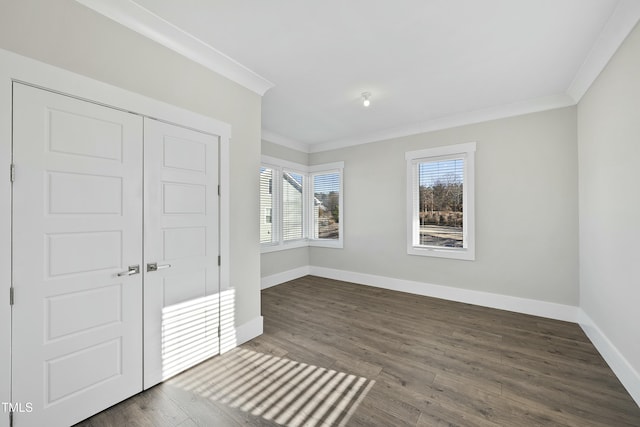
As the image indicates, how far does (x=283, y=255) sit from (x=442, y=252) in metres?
2.91

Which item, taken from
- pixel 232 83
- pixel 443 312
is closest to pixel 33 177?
pixel 232 83

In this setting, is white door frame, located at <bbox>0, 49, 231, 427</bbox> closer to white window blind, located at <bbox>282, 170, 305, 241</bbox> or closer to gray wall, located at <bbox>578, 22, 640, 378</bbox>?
white window blind, located at <bbox>282, 170, 305, 241</bbox>

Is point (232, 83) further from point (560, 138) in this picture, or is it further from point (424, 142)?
point (560, 138)

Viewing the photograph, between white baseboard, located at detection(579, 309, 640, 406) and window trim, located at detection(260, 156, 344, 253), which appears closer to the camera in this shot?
white baseboard, located at detection(579, 309, 640, 406)

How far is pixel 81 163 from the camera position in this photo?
177 cm

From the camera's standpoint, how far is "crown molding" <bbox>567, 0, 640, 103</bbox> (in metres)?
1.92

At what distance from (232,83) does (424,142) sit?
3.15m

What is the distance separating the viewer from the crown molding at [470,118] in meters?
3.46

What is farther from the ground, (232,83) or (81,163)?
(232,83)

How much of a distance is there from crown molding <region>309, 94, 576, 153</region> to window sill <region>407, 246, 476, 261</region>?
1960 mm

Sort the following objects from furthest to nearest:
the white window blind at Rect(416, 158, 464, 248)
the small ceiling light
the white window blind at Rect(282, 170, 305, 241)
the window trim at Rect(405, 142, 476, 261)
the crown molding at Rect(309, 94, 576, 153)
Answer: the white window blind at Rect(282, 170, 305, 241) → the white window blind at Rect(416, 158, 464, 248) → the window trim at Rect(405, 142, 476, 261) → the crown molding at Rect(309, 94, 576, 153) → the small ceiling light

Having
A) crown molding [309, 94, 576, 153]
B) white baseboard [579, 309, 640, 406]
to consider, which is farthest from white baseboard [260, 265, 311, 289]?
white baseboard [579, 309, 640, 406]

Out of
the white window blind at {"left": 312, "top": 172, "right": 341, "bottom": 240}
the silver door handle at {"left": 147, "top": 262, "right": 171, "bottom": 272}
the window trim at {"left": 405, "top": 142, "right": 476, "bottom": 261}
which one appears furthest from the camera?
the white window blind at {"left": 312, "top": 172, "right": 341, "bottom": 240}

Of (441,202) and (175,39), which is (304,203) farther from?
(175,39)
